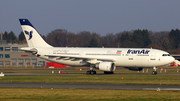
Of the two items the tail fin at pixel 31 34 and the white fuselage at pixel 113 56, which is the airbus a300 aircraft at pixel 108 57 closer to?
the white fuselage at pixel 113 56

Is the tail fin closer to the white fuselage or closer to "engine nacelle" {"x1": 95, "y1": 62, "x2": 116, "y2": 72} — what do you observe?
the white fuselage

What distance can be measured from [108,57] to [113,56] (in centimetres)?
91

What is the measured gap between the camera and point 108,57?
5166cm

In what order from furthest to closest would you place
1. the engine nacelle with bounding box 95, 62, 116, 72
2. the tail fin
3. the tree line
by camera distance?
1. the tree line
2. the tail fin
3. the engine nacelle with bounding box 95, 62, 116, 72

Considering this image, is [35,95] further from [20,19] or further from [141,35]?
[141,35]

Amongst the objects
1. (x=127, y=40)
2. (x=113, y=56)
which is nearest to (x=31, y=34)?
(x=113, y=56)

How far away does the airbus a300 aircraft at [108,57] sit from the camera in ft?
162

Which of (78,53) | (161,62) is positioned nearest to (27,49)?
(78,53)

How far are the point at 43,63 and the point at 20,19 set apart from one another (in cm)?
5878

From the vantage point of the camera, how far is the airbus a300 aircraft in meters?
49.5

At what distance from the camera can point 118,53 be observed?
169 feet

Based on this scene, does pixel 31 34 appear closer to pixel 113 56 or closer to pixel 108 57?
pixel 108 57

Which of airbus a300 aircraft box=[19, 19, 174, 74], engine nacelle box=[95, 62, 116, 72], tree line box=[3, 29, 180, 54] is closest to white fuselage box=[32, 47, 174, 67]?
airbus a300 aircraft box=[19, 19, 174, 74]

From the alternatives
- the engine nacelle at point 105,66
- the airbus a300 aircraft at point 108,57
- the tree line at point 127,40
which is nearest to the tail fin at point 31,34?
the airbus a300 aircraft at point 108,57
